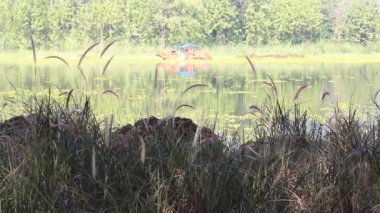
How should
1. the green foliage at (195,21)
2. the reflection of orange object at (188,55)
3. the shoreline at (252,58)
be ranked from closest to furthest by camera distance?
the shoreline at (252,58) < the reflection of orange object at (188,55) < the green foliage at (195,21)

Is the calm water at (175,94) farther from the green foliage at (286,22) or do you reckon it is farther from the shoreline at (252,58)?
the green foliage at (286,22)

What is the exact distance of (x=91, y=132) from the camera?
1.79 meters

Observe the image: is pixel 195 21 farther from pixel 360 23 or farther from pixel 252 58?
pixel 360 23

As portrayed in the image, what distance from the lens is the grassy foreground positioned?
150cm

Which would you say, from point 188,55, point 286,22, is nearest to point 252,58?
point 188,55

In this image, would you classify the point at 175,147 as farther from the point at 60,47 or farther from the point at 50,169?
the point at 60,47

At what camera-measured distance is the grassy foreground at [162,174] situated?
1.50m

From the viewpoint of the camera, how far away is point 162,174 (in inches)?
62.7

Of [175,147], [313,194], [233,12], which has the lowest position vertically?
[313,194]

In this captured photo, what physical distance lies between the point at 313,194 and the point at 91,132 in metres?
0.63

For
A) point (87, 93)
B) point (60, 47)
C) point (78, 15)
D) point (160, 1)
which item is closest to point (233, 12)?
point (160, 1)

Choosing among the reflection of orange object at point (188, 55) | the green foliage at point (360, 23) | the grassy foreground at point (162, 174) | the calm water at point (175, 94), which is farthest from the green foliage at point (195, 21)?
the grassy foreground at point (162, 174)

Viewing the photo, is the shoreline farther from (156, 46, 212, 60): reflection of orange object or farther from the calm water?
the calm water

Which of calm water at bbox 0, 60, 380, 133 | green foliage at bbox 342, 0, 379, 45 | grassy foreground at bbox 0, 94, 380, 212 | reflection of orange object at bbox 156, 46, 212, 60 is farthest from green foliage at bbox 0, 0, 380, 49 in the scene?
grassy foreground at bbox 0, 94, 380, 212
